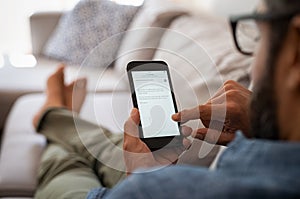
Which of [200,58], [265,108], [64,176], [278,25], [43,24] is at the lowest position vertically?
[43,24]

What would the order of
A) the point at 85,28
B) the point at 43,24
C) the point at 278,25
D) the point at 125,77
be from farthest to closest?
the point at 43,24 < the point at 85,28 < the point at 125,77 < the point at 278,25

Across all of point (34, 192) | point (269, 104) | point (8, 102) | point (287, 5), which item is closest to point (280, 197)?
point (269, 104)

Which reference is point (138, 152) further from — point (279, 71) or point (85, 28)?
point (85, 28)

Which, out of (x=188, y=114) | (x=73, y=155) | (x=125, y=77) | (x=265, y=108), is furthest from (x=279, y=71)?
(x=73, y=155)

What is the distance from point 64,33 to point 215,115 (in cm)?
200

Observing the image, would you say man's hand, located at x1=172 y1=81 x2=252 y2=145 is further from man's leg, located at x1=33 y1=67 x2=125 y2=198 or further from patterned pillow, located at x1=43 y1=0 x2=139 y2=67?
patterned pillow, located at x1=43 y1=0 x2=139 y2=67

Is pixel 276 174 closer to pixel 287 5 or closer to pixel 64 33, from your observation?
pixel 287 5

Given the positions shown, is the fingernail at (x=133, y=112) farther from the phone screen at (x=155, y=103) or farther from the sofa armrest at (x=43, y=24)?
the sofa armrest at (x=43, y=24)

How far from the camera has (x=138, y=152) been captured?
1.06 meters

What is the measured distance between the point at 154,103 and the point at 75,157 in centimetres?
57

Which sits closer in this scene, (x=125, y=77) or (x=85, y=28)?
(x=125, y=77)

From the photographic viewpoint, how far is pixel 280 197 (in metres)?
0.62

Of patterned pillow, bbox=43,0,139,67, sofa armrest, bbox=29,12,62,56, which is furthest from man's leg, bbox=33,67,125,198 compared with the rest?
sofa armrest, bbox=29,12,62,56

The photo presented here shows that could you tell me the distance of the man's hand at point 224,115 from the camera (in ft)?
3.43
